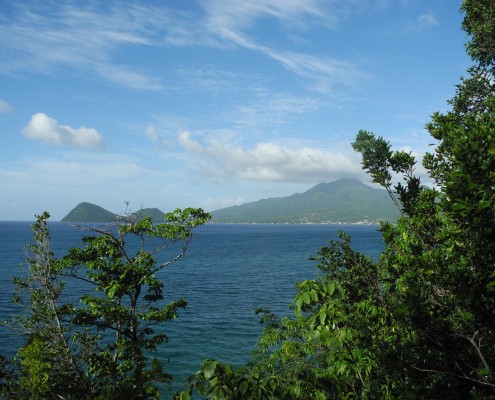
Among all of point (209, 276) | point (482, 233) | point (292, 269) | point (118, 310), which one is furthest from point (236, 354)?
point (292, 269)

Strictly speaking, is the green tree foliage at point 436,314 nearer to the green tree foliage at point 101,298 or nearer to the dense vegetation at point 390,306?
the dense vegetation at point 390,306

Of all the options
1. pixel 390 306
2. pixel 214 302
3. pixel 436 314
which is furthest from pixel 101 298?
pixel 214 302

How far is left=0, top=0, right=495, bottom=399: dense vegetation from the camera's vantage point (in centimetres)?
434

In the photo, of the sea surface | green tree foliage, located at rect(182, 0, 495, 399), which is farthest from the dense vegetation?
the sea surface

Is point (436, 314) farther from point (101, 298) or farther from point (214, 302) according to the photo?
point (214, 302)

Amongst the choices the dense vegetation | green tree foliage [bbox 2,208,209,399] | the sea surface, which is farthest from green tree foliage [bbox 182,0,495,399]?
the sea surface

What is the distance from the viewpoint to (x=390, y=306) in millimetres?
11336

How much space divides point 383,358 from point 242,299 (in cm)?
5024

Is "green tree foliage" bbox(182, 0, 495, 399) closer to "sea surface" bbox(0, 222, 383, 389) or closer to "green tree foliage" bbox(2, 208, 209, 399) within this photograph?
"green tree foliage" bbox(2, 208, 209, 399)

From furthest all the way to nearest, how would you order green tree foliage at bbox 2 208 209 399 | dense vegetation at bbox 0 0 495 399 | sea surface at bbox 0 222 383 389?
sea surface at bbox 0 222 383 389, green tree foliage at bbox 2 208 209 399, dense vegetation at bbox 0 0 495 399

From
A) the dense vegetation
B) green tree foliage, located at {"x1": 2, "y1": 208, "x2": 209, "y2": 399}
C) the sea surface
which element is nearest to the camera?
the dense vegetation

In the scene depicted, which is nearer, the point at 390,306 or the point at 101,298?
the point at 390,306

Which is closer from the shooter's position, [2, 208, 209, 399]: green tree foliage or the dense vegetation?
the dense vegetation

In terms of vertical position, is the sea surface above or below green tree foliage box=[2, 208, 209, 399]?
below
